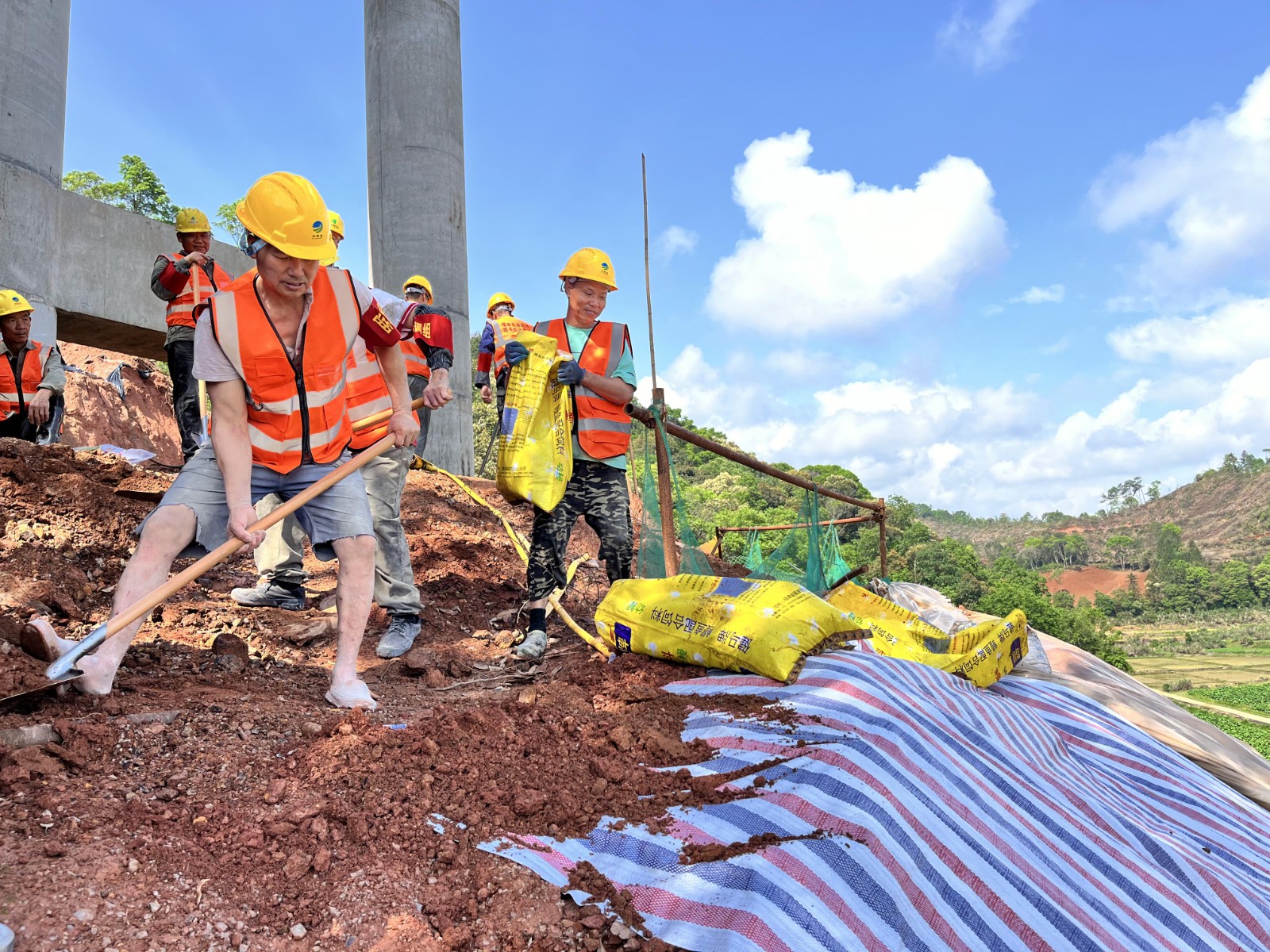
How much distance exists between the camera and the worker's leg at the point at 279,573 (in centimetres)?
384

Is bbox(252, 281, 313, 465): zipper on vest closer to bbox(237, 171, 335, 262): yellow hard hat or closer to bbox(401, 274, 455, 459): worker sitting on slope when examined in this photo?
bbox(237, 171, 335, 262): yellow hard hat

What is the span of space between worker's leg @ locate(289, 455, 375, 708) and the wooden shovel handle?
5 centimetres

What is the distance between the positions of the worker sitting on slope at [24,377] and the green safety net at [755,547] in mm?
3916

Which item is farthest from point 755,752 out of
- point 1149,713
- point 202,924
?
point 1149,713

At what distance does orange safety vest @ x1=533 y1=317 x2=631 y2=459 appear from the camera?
12.0 ft

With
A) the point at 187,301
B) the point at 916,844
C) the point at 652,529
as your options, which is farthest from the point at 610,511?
the point at 187,301

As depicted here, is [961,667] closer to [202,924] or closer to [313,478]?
[313,478]

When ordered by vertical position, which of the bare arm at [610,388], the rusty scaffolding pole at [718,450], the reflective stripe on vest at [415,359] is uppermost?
the reflective stripe on vest at [415,359]

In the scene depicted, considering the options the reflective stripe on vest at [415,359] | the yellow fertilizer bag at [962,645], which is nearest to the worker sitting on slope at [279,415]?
the yellow fertilizer bag at [962,645]

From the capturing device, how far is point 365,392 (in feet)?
9.47

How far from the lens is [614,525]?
3.73 metres

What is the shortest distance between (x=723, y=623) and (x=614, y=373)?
143cm

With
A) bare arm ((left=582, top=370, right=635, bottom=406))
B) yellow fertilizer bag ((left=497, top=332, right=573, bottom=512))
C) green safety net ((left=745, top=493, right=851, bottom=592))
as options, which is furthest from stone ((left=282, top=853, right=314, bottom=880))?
green safety net ((left=745, top=493, right=851, bottom=592))

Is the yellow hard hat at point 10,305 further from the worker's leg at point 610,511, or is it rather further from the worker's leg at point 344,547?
the worker's leg at point 610,511
